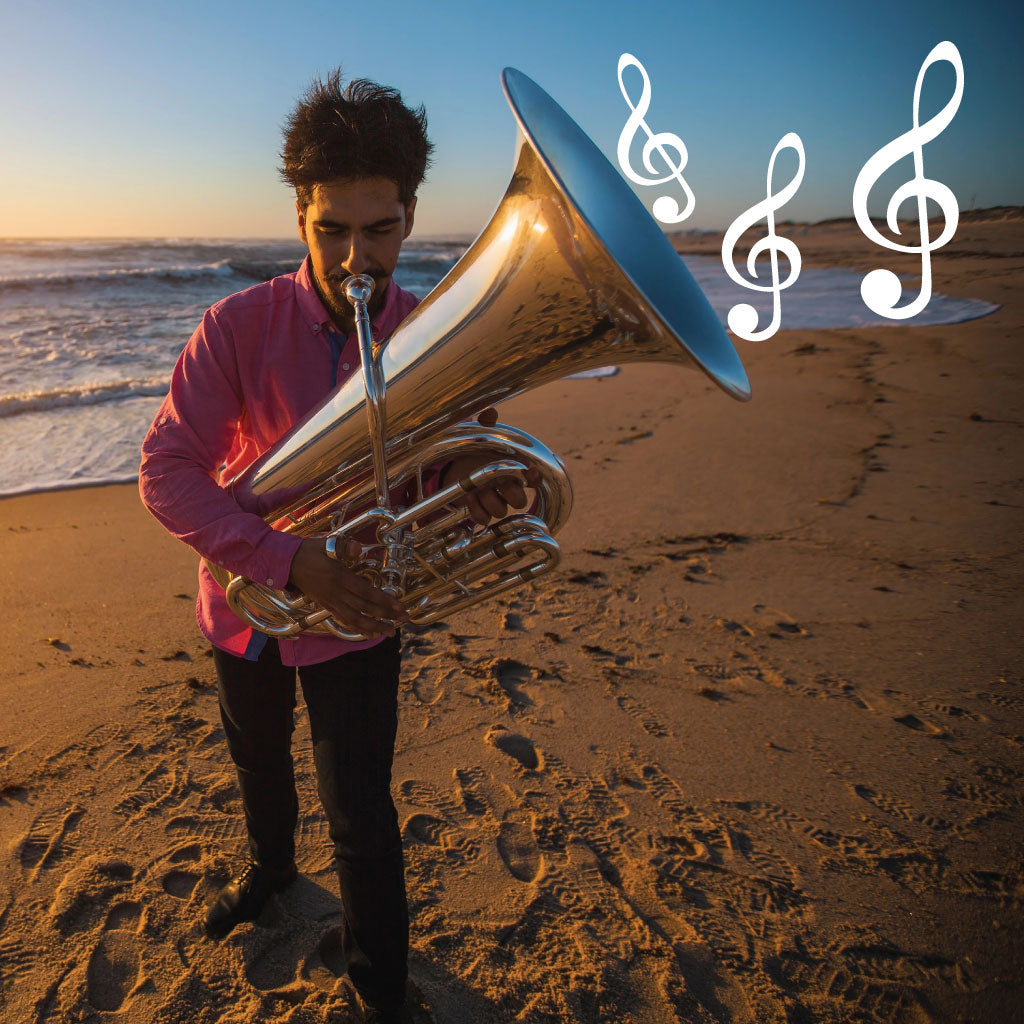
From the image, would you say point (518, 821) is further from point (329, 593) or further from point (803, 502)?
point (803, 502)

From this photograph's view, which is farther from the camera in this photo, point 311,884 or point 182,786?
point 182,786

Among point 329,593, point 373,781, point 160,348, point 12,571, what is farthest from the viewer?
point 160,348

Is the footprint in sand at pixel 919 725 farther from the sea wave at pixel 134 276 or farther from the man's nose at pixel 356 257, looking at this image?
the sea wave at pixel 134 276

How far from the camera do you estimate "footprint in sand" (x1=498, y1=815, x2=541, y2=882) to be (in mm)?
2314

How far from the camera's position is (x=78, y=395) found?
25.2ft

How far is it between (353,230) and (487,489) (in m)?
0.66

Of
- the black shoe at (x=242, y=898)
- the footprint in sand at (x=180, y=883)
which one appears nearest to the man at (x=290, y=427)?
the black shoe at (x=242, y=898)

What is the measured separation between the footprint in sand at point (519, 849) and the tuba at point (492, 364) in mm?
999

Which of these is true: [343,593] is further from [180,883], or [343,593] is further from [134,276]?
[134,276]

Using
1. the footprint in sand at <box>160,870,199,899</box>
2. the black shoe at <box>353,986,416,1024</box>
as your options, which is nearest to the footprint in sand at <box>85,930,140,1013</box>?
the footprint in sand at <box>160,870,199,899</box>

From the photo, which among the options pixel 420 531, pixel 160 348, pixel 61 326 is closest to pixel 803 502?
pixel 420 531

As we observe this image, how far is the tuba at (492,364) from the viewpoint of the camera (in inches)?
61.3

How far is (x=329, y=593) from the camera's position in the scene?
160cm

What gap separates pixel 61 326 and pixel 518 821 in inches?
494
